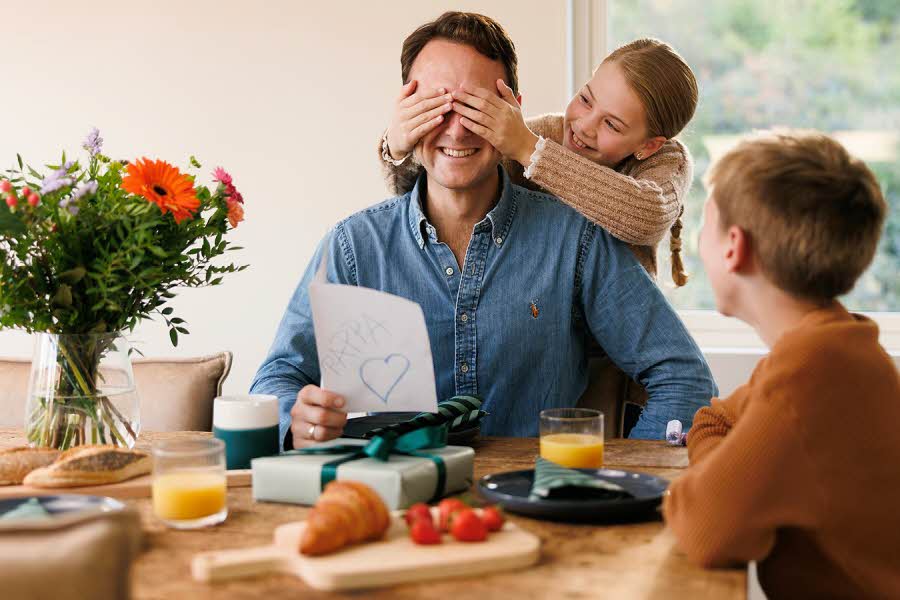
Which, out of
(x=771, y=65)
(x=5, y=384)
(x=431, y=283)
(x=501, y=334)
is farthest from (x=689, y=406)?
(x=771, y=65)

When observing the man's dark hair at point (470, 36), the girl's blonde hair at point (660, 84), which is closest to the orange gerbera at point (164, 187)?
the man's dark hair at point (470, 36)

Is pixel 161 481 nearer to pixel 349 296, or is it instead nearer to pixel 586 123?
pixel 349 296

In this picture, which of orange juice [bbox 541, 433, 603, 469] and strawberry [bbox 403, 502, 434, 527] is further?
orange juice [bbox 541, 433, 603, 469]

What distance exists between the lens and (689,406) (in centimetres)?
189

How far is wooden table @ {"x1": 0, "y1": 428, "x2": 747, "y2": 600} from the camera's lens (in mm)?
976

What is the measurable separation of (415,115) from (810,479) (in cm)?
118

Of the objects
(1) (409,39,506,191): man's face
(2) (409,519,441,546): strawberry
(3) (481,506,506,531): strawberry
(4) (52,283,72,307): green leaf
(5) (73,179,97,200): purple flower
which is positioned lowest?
(2) (409,519,441,546): strawberry

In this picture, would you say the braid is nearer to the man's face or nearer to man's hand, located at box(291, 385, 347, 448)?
the man's face

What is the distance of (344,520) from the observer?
1.04m

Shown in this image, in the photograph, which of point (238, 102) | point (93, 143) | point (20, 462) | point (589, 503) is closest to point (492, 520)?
point (589, 503)

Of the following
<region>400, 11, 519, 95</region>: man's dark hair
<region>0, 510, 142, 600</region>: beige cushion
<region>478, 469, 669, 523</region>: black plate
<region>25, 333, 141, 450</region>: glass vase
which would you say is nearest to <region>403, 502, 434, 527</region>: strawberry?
<region>478, 469, 669, 523</region>: black plate

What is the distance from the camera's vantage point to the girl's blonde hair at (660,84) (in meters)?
2.16

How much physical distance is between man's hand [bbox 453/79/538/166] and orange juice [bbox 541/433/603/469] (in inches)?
28.4

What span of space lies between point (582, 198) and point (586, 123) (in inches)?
12.7
